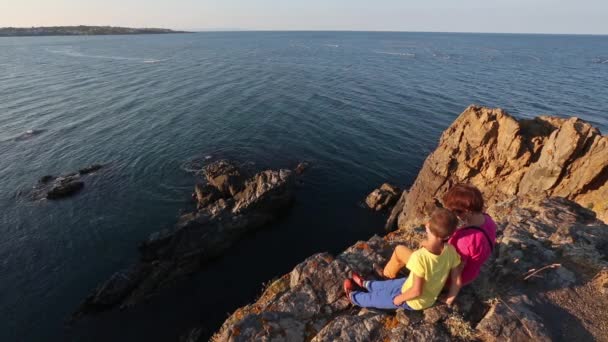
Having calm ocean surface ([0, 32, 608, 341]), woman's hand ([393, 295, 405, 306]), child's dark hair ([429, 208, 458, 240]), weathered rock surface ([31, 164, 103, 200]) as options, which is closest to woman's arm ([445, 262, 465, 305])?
woman's hand ([393, 295, 405, 306])

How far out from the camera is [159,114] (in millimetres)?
52969

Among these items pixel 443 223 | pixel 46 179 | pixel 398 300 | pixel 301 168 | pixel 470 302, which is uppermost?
pixel 443 223

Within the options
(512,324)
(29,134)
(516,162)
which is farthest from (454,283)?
(29,134)

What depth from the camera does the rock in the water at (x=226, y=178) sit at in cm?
3200

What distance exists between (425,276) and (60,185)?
38.4 metres

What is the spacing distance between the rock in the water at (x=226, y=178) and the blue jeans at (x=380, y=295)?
79.1ft

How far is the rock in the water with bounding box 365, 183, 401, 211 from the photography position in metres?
32.6

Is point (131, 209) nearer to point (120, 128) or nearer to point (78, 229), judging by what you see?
point (78, 229)

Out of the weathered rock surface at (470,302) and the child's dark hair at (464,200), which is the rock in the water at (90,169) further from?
the child's dark hair at (464,200)

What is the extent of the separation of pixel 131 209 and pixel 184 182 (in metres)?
6.17

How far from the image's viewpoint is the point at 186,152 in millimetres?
41312

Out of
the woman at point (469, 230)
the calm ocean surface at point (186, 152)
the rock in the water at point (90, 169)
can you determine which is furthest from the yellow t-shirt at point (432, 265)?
the rock in the water at point (90, 169)

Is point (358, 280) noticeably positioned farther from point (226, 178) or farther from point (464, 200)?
point (226, 178)

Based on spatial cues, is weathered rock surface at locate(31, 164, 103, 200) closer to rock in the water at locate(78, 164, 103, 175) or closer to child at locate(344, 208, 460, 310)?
rock in the water at locate(78, 164, 103, 175)
